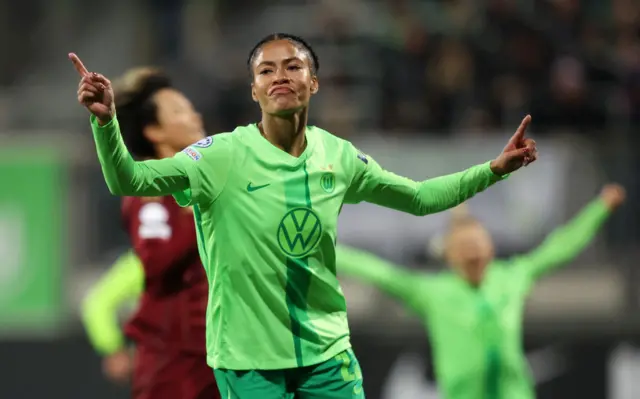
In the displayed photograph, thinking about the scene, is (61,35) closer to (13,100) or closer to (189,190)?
(13,100)

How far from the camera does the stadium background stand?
8.70 m

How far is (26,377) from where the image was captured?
9.05 meters

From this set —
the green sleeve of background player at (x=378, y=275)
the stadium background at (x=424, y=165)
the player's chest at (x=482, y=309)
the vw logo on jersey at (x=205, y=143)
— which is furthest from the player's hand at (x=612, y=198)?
the vw logo on jersey at (x=205, y=143)

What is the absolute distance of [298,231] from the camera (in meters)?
3.85

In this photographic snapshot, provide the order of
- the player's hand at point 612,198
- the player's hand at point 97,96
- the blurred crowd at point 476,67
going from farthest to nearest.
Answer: the blurred crowd at point 476,67
the player's hand at point 612,198
the player's hand at point 97,96

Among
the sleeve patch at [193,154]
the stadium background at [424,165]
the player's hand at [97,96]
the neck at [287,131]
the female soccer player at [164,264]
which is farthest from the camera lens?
the stadium background at [424,165]

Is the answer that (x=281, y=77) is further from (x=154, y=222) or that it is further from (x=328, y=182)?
(x=154, y=222)

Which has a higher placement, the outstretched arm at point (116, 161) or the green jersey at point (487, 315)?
the outstretched arm at point (116, 161)

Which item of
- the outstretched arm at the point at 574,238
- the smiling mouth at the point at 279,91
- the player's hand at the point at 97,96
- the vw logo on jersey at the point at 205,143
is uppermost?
the smiling mouth at the point at 279,91

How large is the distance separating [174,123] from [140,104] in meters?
0.21

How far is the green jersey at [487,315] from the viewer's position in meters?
6.69

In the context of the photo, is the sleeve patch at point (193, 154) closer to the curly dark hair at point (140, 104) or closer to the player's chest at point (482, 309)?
the curly dark hair at point (140, 104)

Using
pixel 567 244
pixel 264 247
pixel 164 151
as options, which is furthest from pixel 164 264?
pixel 567 244

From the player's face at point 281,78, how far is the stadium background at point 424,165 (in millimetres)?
4868
